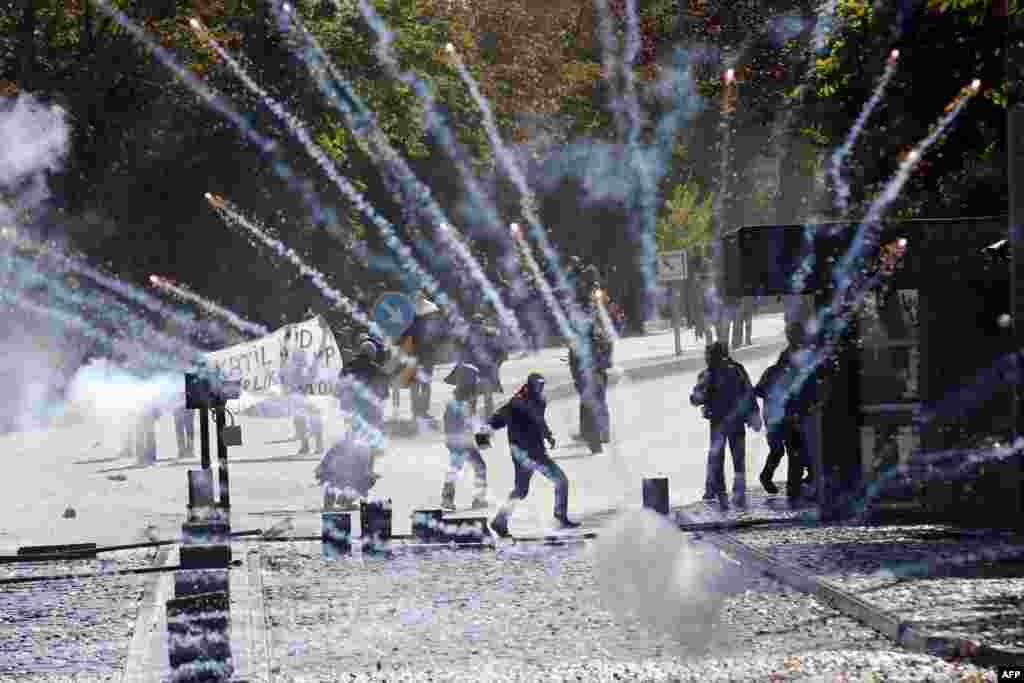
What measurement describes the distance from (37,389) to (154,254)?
15.2 feet

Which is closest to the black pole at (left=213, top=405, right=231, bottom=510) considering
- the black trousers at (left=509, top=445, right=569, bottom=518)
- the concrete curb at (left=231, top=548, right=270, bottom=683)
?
the concrete curb at (left=231, top=548, right=270, bottom=683)

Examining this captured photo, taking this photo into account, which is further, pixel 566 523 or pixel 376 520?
pixel 566 523

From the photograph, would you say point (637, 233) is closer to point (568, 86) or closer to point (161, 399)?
point (568, 86)

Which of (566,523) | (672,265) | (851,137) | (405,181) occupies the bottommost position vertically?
(566,523)

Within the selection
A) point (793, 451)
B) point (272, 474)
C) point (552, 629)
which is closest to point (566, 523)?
point (793, 451)

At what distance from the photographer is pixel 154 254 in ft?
133

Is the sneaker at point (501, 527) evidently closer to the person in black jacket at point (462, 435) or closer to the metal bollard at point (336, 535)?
the metal bollard at point (336, 535)

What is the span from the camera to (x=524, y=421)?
19.2 m

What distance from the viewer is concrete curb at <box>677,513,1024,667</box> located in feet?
36.1

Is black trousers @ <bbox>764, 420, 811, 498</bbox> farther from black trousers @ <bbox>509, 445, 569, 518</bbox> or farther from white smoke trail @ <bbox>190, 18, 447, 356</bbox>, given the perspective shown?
white smoke trail @ <bbox>190, 18, 447, 356</bbox>

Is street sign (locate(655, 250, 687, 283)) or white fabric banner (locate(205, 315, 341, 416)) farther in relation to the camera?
street sign (locate(655, 250, 687, 283))

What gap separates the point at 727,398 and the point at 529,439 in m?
2.76

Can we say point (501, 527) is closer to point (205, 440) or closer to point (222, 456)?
point (222, 456)

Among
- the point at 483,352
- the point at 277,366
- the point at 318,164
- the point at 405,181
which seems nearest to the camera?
the point at 277,366
